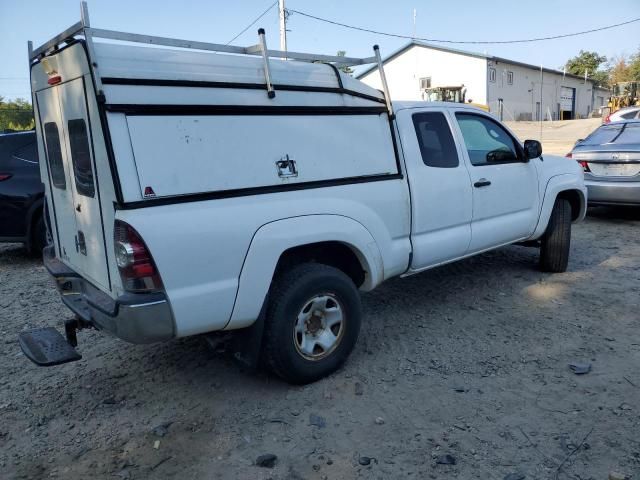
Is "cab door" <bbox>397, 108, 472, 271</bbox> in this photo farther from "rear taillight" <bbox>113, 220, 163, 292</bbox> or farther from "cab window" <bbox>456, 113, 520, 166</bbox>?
"rear taillight" <bbox>113, 220, 163, 292</bbox>

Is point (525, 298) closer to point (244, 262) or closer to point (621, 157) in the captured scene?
point (244, 262)

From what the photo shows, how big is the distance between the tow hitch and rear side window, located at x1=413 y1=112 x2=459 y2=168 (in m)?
2.86

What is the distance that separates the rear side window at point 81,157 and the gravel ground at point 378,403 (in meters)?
1.42

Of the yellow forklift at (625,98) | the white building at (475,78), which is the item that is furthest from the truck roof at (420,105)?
the white building at (475,78)

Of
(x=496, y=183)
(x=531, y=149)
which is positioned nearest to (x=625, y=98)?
(x=531, y=149)

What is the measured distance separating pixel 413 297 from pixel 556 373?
180 centimetres

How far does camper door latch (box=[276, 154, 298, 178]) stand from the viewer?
3342 mm

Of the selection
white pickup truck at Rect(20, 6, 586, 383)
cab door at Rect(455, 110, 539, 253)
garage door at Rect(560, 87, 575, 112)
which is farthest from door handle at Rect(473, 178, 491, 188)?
garage door at Rect(560, 87, 575, 112)

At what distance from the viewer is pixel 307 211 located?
339cm

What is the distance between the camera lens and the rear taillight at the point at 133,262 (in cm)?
278

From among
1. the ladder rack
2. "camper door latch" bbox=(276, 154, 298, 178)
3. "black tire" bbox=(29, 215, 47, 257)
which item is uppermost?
the ladder rack

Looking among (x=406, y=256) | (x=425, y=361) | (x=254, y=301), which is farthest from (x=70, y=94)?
(x=425, y=361)

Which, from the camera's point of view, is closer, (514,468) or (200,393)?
(514,468)

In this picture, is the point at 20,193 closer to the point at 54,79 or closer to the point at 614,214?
the point at 54,79
